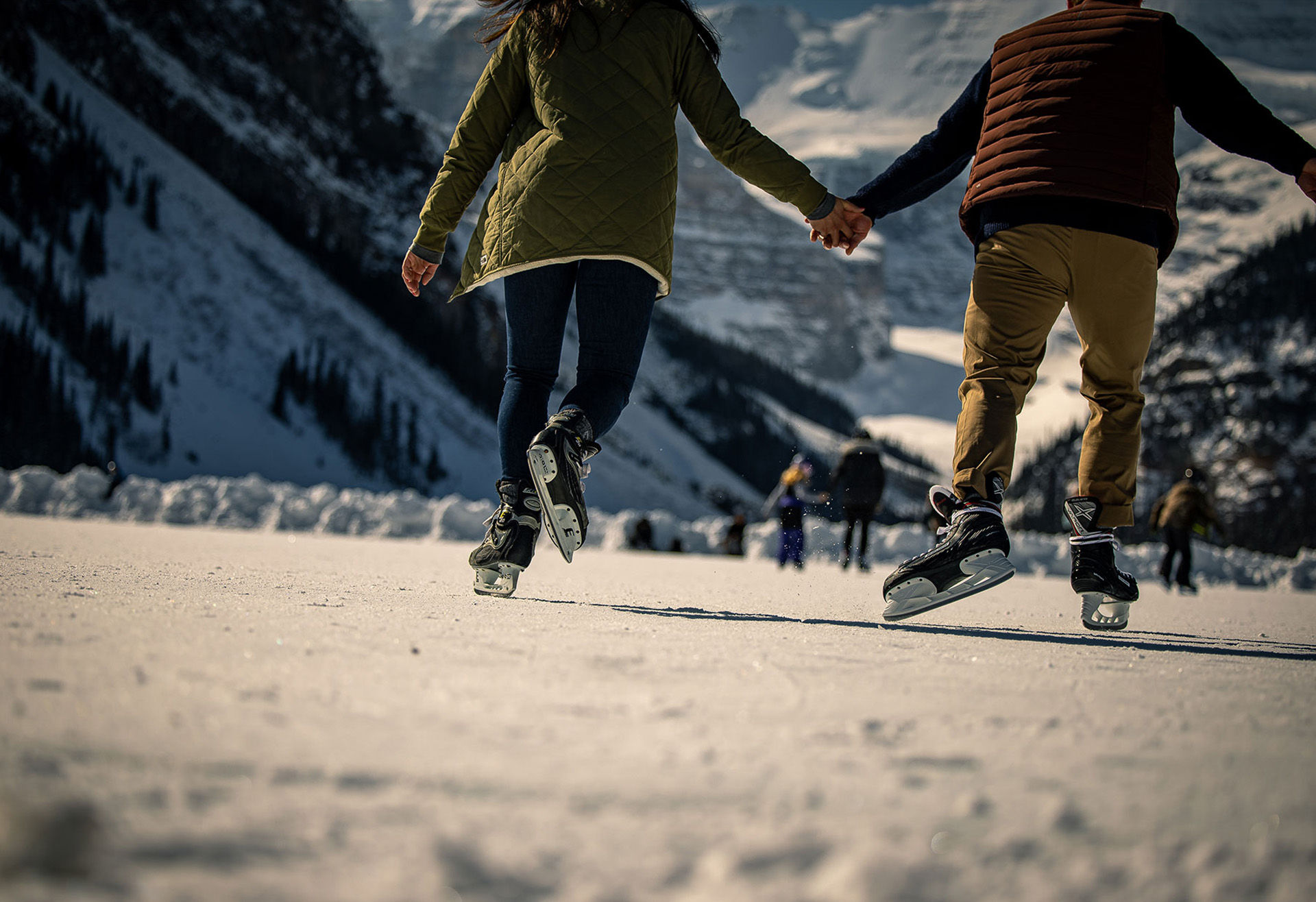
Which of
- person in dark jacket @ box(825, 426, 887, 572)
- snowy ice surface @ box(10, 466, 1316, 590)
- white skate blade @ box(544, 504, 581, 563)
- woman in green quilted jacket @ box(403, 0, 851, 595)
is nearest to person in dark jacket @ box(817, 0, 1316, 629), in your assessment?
woman in green quilted jacket @ box(403, 0, 851, 595)

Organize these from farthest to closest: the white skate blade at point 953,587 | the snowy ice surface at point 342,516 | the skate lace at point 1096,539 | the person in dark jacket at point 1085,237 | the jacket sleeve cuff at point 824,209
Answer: the snowy ice surface at point 342,516 → the jacket sleeve cuff at point 824,209 → the skate lace at point 1096,539 → the person in dark jacket at point 1085,237 → the white skate blade at point 953,587

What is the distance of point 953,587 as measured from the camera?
2.15m

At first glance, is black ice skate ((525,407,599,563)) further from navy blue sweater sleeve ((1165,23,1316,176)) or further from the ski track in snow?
navy blue sweater sleeve ((1165,23,1316,176))

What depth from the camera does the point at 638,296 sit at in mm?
2506

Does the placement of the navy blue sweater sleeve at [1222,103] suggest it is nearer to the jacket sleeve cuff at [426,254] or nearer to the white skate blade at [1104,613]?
the white skate blade at [1104,613]

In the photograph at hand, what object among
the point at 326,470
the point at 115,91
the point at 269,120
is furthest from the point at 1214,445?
the point at 115,91

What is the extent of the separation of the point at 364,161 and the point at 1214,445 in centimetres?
7445

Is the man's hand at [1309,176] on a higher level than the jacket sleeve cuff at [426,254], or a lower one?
higher

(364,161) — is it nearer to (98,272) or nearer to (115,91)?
(115,91)

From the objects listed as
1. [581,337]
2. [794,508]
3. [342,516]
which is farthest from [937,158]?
[342,516]

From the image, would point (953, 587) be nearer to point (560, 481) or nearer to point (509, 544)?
point (560, 481)

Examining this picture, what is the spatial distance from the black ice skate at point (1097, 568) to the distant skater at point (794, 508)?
20.5 ft

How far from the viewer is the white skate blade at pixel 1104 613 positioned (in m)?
2.43

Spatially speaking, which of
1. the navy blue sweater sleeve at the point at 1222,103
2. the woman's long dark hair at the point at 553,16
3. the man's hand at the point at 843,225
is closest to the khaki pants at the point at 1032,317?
the navy blue sweater sleeve at the point at 1222,103
